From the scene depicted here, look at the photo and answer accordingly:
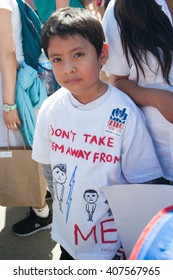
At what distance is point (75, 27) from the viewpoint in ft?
3.82

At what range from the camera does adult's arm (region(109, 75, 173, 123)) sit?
116 centimetres

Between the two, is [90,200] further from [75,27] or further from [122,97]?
[75,27]

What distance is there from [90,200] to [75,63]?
1.58 feet

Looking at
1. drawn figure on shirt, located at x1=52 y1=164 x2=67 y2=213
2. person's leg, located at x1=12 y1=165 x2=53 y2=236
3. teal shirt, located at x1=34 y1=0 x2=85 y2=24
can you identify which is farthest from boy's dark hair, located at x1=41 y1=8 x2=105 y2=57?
person's leg, located at x1=12 y1=165 x2=53 y2=236

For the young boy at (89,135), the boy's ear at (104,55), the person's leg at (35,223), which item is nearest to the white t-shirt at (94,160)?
the young boy at (89,135)

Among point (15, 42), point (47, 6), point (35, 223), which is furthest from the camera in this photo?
point (35, 223)

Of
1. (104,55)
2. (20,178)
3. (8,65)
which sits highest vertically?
(104,55)

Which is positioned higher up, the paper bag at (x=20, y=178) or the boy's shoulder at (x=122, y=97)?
the boy's shoulder at (x=122, y=97)

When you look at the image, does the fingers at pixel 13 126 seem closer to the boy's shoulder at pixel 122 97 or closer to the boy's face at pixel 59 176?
the boy's face at pixel 59 176

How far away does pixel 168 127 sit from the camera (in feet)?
4.02

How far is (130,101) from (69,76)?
0.23 m

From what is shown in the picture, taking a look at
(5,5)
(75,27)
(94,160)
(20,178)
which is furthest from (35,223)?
(75,27)

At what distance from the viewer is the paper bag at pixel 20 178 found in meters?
1.82

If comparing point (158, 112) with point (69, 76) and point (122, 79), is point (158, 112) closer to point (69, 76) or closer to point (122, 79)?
point (122, 79)
